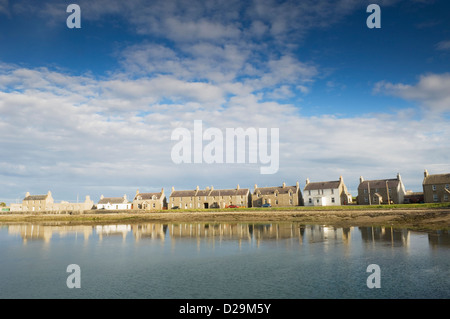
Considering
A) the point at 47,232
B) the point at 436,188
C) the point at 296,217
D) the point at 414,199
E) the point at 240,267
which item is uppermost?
the point at 436,188

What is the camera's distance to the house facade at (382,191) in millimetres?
76125

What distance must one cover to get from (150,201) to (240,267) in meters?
85.1

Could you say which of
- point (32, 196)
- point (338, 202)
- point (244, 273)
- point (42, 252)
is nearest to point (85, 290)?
point (244, 273)

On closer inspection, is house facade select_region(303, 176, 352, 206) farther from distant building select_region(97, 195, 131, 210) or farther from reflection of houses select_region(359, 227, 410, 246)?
distant building select_region(97, 195, 131, 210)

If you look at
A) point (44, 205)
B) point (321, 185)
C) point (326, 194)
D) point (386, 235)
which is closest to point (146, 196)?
point (44, 205)

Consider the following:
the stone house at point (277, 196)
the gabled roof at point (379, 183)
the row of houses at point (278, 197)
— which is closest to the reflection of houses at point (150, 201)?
the row of houses at point (278, 197)

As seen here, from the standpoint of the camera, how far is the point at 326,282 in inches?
866

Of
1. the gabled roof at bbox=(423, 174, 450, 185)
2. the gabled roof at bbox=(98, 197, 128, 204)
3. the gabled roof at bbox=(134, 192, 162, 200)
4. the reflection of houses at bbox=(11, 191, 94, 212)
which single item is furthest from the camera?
the gabled roof at bbox=(98, 197, 128, 204)

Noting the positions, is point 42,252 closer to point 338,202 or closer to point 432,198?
point 338,202

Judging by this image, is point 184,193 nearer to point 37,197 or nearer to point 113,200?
point 113,200

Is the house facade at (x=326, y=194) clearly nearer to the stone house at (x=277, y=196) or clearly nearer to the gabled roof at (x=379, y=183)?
the stone house at (x=277, y=196)

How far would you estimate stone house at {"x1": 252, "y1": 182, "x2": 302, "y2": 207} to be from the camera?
296 ft

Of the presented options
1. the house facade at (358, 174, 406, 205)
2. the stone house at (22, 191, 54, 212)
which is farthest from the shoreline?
the house facade at (358, 174, 406, 205)

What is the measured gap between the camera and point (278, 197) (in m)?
91.6
